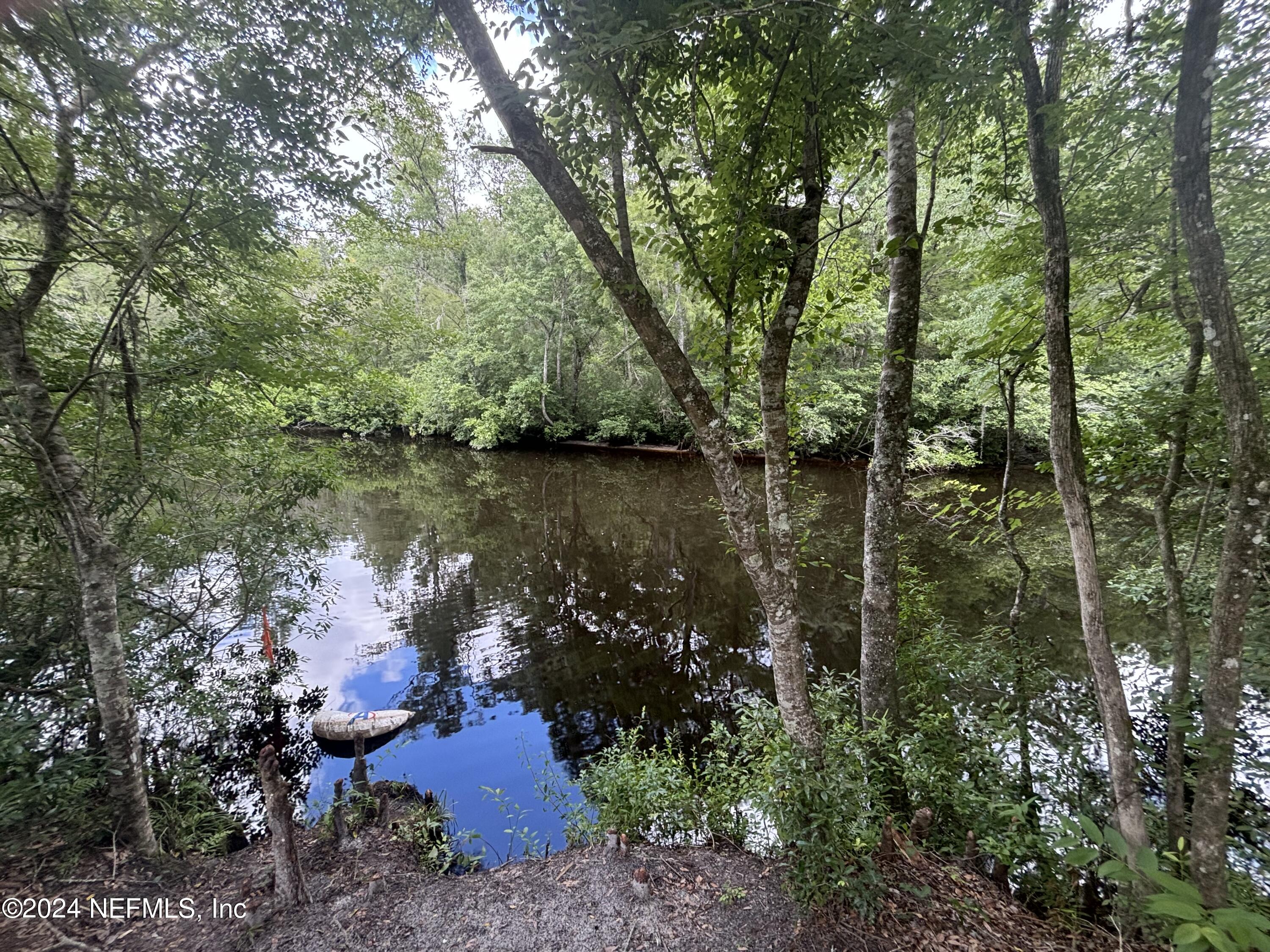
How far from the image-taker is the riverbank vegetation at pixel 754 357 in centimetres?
229

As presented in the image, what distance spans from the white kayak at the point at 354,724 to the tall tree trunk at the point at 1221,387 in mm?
6458

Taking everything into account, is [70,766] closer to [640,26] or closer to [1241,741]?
[640,26]

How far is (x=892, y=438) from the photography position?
3.68m

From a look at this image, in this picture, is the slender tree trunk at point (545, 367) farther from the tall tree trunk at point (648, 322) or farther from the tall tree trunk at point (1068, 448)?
the tall tree trunk at point (1068, 448)

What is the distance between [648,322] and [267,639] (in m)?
6.56

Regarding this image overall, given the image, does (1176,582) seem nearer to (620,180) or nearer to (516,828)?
(620,180)

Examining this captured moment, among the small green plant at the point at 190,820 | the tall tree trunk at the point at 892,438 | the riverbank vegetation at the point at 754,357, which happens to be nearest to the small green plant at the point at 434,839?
the riverbank vegetation at the point at 754,357

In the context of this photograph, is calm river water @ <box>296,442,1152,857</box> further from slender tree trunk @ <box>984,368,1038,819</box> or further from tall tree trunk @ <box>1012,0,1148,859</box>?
tall tree trunk @ <box>1012,0,1148,859</box>

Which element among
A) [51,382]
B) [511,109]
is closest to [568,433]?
[51,382]

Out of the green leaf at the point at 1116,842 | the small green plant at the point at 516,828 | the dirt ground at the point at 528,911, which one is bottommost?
the small green plant at the point at 516,828

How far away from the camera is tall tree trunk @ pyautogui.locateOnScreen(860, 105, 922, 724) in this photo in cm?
351

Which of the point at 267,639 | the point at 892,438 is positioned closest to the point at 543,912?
the point at 892,438

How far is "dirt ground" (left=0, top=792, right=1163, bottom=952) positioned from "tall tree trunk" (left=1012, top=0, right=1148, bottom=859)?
0.91 metres

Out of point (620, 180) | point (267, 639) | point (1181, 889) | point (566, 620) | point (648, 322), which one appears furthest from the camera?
point (566, 620)
